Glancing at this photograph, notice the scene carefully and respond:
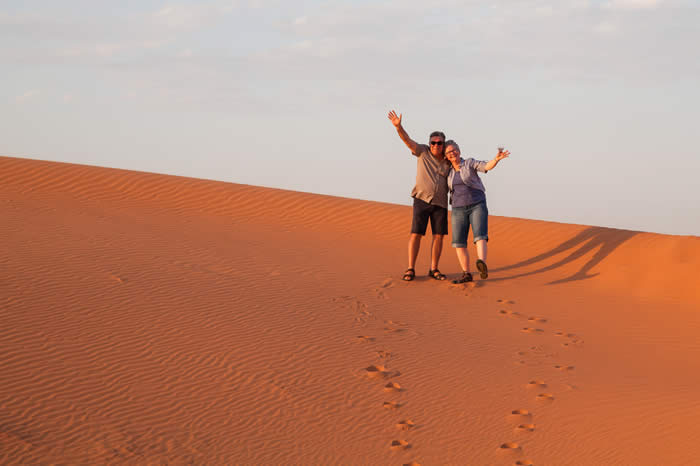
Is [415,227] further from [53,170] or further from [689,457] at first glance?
[53,170]

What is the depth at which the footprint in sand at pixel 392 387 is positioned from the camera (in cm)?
575

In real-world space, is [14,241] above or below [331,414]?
above

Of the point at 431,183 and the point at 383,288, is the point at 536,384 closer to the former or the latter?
the point at 383,288

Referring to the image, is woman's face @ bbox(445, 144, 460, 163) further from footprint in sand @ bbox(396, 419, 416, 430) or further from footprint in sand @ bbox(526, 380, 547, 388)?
footprint in sand @ bbox(396, 419, 416, 430)

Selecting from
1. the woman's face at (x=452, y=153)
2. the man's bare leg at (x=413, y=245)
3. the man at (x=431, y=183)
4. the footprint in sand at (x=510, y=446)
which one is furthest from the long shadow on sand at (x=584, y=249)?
the footprint in sand at (x=510, y=446)

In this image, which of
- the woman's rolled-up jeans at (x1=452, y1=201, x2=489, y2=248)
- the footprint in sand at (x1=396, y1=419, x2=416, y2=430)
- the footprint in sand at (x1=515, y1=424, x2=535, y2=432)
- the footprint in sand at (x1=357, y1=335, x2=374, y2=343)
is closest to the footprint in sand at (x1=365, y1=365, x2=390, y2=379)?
the footprint in sand at (x1=357, y1=335, x2=374, y2=343)

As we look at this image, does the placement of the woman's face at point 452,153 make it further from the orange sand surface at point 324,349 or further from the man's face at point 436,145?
the orange sand surface at point 324,349

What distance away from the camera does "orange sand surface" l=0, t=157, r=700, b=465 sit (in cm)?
480

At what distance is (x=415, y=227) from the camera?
9266mm

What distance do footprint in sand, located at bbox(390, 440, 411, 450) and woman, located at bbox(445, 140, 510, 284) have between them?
4.40 meters

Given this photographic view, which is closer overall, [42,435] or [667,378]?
[42,435]

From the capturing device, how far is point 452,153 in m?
8.97

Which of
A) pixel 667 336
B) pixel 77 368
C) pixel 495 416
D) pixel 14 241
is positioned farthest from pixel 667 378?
pixel 14 241

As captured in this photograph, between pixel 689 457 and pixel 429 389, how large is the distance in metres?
1.98
